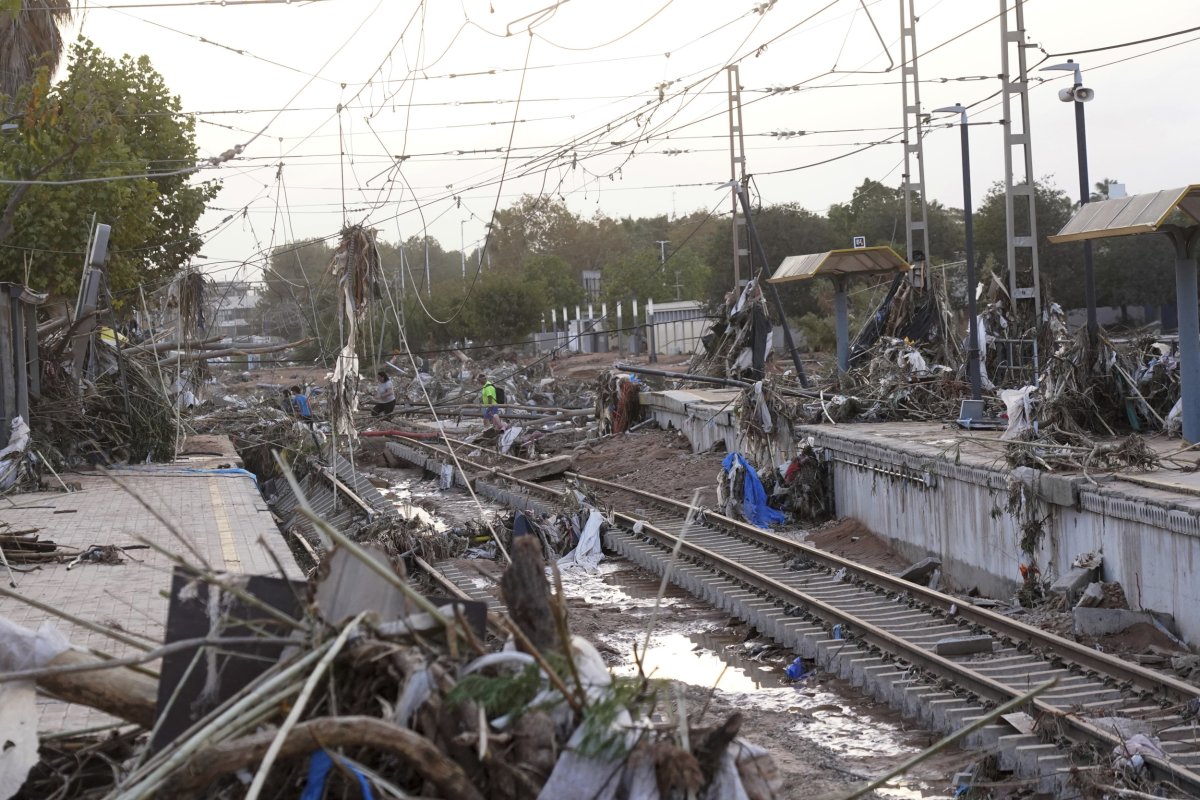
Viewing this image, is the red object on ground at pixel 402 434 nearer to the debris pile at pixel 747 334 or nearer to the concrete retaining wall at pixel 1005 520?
the debris pile at pixel 747 334

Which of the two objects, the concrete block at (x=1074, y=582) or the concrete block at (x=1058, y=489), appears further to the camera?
the concrete block at (x=1058, y=489)

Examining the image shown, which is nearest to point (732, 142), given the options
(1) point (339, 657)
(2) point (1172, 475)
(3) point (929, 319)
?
(3) point (929, 319)

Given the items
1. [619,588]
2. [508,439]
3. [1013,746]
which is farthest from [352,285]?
[508,439]

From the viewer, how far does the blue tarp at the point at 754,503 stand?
18.9 metres

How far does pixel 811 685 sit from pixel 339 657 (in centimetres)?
745

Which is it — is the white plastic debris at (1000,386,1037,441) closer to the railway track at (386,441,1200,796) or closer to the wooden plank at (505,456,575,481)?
the railway track at (386,441,1200,796)

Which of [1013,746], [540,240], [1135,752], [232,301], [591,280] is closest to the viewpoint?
[1135,752]

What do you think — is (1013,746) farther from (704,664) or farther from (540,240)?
(540,240)

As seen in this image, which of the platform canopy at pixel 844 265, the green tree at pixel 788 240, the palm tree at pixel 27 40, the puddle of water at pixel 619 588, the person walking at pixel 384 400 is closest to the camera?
the puddle of water at pixel 619 588

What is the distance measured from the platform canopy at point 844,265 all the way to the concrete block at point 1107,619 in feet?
43.1

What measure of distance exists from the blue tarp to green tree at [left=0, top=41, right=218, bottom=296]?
34.9 ft

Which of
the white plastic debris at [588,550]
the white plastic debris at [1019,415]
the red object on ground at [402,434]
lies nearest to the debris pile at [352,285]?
the white plastic debris at [588,550]

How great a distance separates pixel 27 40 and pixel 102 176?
5205 mm

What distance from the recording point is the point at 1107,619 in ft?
35.9
